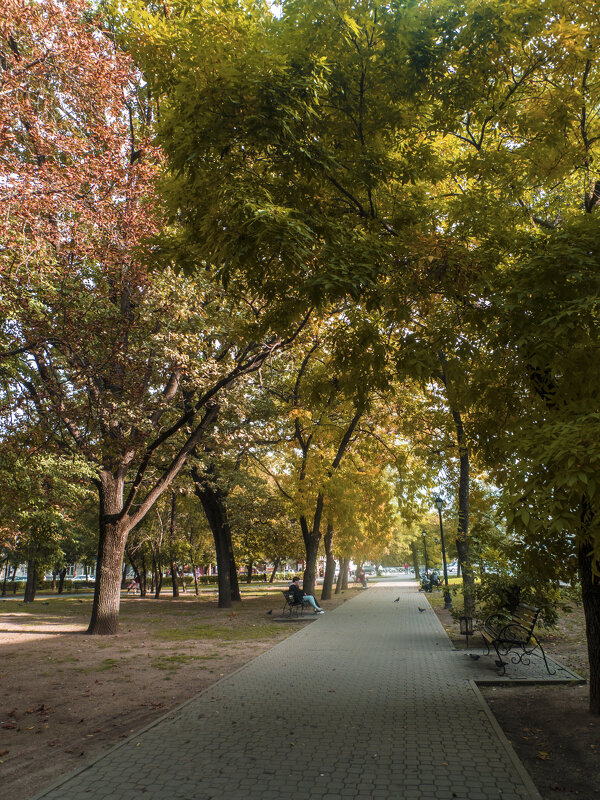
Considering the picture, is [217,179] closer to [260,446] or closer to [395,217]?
[395,217]

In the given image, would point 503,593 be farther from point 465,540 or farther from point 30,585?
point 30,585

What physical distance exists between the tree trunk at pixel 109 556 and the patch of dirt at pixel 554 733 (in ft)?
33.4

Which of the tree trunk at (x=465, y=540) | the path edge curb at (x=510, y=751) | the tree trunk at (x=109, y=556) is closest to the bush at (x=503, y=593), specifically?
the tree trunk at (x=465, y=540)

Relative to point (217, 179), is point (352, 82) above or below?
above

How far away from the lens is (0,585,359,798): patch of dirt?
575 cm

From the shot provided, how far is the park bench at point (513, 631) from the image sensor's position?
924cm

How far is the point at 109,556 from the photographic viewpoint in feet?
48.5

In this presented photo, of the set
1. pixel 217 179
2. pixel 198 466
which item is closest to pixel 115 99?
pixel 217 179

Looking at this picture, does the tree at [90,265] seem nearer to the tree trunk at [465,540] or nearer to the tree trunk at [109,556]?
the tree trunk at [109,556]

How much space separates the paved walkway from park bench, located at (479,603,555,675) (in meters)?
0.79

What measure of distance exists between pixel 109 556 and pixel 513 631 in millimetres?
10225

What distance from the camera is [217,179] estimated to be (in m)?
6.01

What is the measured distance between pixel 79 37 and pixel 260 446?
16.8 meters

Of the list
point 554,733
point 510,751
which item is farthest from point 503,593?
point 510,751
